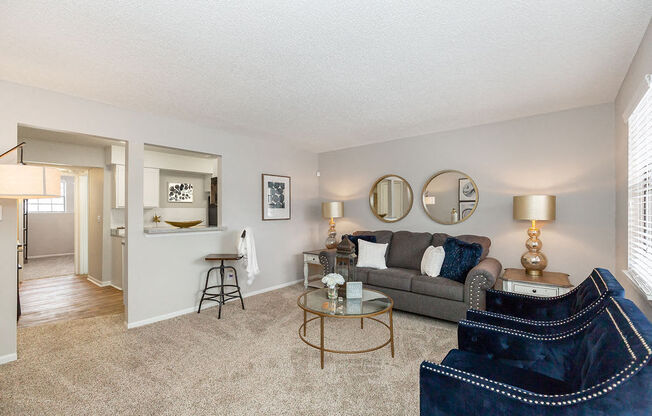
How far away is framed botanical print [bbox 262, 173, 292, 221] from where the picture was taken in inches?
196

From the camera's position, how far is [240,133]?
14.9 ft

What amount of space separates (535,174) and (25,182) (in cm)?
498

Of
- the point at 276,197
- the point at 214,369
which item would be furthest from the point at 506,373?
the point at 276,197

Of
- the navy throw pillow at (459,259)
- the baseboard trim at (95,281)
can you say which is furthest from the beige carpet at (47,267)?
the navy throw pillow at (459,259)

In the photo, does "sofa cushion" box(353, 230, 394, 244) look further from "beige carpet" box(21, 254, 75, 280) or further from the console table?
"beige carpet" box(21, 254, 75, 280)

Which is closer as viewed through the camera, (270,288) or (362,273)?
(362,273)

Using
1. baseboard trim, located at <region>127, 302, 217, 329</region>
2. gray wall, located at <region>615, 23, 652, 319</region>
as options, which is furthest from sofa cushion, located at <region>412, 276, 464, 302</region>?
baseboard trim, located at <region>127, 302, 217, 329</region>

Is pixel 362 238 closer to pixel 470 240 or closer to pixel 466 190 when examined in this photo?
pixel 470 240

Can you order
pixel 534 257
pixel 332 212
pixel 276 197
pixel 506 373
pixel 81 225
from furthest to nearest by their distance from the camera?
pixel 81 225
pixel 332 212
pixel 276 197
pixel 534 257
pixel 506 373

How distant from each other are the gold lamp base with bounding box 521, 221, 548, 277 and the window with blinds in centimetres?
82

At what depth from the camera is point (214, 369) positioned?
2553 mm

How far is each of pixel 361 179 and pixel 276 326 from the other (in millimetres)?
2899

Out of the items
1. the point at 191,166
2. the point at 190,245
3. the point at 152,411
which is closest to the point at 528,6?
the point at 152,411

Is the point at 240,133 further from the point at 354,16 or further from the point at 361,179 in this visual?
the point at 354,16
